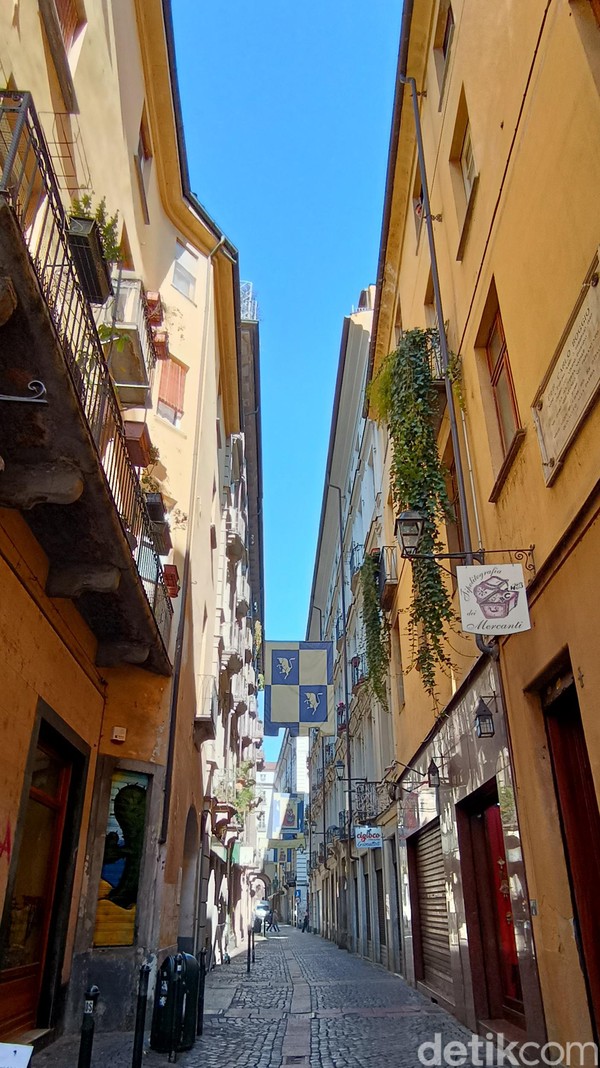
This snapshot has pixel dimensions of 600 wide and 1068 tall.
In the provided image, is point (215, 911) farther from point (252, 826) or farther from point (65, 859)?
point (252, 826)

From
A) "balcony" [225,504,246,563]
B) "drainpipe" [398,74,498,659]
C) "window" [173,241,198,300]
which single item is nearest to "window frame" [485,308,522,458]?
"drainpipe" [398,74,498,659]

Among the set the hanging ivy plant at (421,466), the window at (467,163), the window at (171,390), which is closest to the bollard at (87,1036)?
the hanging ivy plant at (421,466)

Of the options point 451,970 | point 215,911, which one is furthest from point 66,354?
point 215,911

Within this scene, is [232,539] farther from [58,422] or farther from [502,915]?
[58,422]

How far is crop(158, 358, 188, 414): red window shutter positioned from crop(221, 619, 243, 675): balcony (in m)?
7.91

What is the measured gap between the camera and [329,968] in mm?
17781

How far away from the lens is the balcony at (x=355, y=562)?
24812 millimetres

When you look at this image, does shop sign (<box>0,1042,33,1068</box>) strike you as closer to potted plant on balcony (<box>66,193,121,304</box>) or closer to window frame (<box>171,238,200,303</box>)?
potted plant on balcony (<box>66,193,121,304</box>)

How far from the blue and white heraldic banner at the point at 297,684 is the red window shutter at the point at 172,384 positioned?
721 cm

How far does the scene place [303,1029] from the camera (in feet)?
29.2

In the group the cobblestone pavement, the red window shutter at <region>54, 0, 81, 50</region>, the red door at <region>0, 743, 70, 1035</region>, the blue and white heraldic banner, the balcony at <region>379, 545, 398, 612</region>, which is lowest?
the cobblestone pavement

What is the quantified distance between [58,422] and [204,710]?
1094 centimetres

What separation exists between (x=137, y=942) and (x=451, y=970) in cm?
407

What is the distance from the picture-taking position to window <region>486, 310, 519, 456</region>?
794 centimetres
